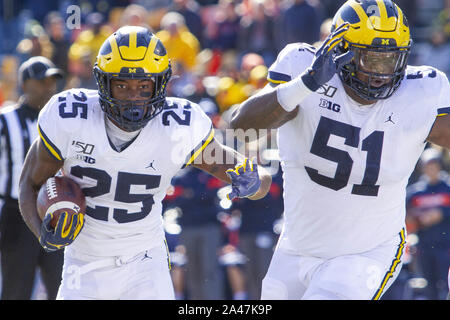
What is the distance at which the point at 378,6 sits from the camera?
3932 mm

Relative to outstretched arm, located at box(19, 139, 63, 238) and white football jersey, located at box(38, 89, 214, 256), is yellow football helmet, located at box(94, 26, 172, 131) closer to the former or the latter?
white football jersey, located at box(38, 89, 214, 256)

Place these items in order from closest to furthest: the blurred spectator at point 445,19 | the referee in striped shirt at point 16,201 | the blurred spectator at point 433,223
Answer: the referee in striped shirt at point 16,201 < the blurred spectator at point 433,223 < the blurred spectator at point 445,19

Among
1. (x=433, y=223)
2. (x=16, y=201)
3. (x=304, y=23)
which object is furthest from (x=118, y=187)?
(x=304, y=23)

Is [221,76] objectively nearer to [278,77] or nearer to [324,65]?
[278,77]

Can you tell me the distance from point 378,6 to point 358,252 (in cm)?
117

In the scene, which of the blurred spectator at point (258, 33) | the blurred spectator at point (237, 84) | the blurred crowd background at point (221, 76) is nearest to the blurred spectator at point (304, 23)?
the blurred crowd background at point (221, 76)

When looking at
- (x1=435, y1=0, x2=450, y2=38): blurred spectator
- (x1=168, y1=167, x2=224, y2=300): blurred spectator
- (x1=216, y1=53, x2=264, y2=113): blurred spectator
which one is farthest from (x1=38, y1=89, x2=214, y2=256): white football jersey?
(x1=435, y1=0, x2=450, y2=38): blurred spectator

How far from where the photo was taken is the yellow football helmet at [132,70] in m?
3.86

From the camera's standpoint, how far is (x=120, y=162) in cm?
394

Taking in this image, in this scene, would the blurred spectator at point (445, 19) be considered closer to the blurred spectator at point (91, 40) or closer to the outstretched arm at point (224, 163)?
the blurred spectator at point (91, 40)

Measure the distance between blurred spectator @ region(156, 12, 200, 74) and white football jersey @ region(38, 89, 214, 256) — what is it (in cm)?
512

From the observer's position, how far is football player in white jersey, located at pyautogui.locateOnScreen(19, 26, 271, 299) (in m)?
3.89

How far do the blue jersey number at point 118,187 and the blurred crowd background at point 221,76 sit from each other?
2.79 ft

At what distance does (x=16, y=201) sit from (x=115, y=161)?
2001mm
